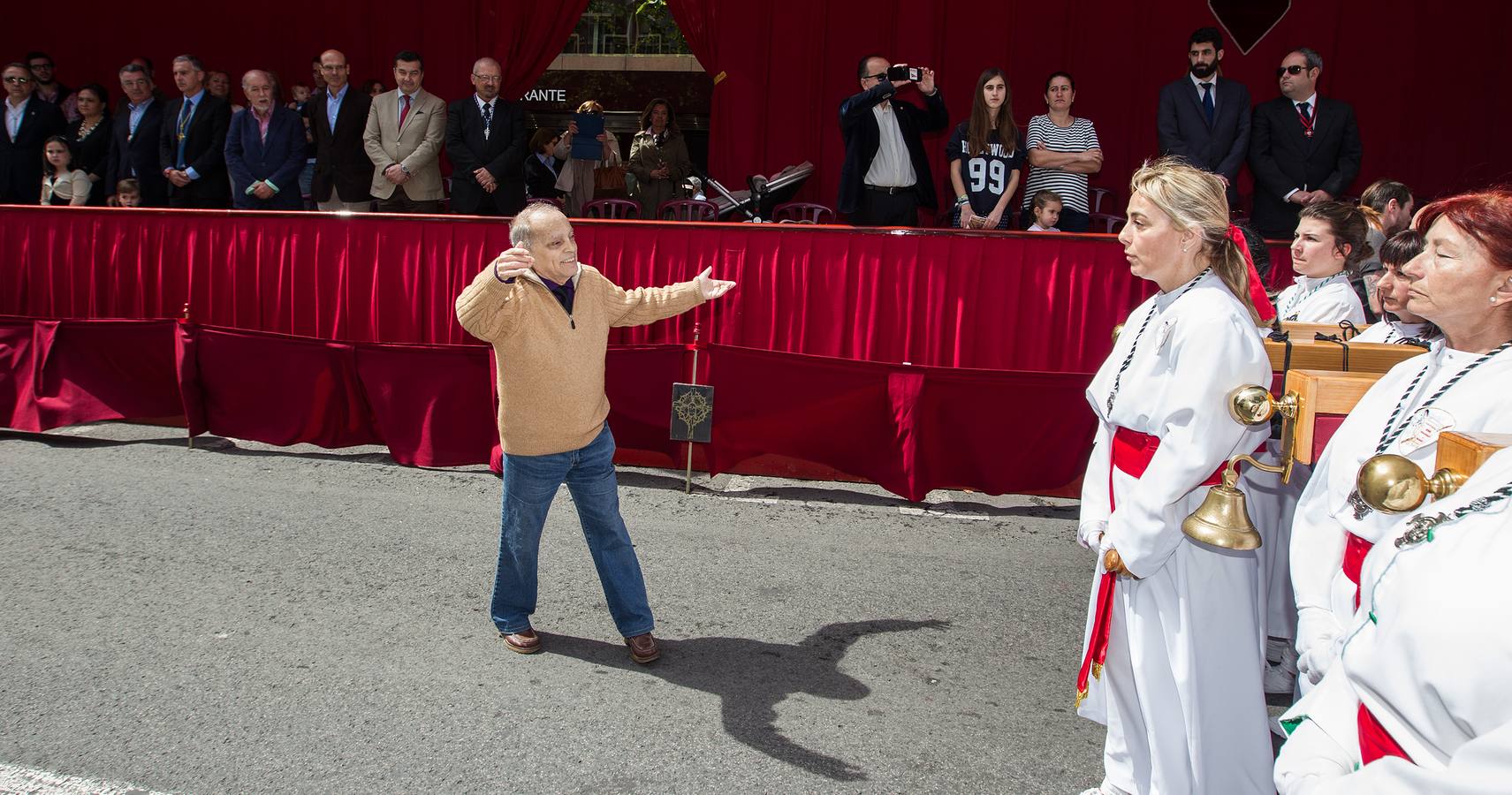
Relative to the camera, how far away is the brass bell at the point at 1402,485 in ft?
5.09

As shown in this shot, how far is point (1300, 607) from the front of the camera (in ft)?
6.82

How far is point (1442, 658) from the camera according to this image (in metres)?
1.29

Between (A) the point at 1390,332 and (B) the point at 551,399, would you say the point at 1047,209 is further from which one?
(B) the point at 551,399

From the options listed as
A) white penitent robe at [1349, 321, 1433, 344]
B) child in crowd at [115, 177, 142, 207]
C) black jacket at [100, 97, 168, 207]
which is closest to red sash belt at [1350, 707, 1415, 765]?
white penitent robe at [1349, 321, 1433, 344]

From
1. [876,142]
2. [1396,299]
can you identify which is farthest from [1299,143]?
[1396,299]

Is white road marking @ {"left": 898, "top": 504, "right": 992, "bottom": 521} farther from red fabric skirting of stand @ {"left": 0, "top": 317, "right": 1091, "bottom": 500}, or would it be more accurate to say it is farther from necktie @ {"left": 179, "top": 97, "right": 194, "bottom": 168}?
necktie @ {"left": 179, "top": 97, "right": 194, "bottom": 168}

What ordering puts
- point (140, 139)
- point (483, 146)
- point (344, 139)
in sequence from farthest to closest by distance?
1. point (140, 139)
2. point (344, 139)
3. point (483, 146)

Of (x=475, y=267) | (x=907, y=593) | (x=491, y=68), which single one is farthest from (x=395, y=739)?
(x=491, y=68)

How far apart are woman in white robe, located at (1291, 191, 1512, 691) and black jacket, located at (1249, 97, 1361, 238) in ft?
21.4

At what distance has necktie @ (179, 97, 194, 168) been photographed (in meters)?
9.16

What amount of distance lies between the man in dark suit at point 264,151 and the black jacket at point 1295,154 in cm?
754

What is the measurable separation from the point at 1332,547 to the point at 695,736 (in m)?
2.10

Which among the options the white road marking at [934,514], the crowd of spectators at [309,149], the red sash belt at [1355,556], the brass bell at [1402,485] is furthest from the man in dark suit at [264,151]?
the brass bell at [1402,485]

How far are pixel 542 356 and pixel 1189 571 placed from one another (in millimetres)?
2273
